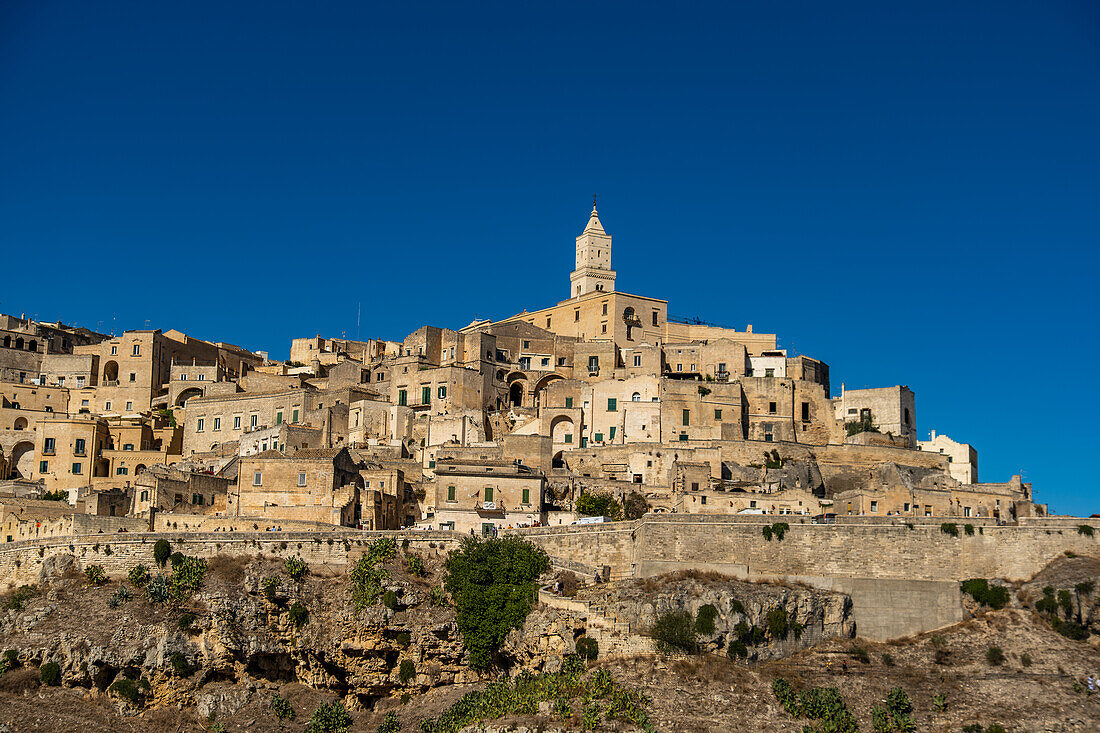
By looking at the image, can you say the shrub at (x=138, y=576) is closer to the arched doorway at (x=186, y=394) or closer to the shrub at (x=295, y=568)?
the shrub at (x=295, y=568)

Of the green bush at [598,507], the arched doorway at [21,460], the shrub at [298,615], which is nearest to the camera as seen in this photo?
the shrub at [298,615]

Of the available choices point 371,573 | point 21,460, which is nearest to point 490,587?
point 371,573

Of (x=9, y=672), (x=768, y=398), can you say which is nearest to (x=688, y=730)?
(x=9, y=672)

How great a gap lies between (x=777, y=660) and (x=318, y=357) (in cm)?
5709

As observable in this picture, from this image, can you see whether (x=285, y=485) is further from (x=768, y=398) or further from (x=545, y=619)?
(x=768, y=398)

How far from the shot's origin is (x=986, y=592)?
48.8 metres

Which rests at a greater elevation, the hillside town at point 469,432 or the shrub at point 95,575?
the hillside town at point 469,432

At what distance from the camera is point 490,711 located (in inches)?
1802

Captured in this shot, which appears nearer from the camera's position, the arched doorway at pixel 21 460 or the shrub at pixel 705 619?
the shrub at pixel 705 619

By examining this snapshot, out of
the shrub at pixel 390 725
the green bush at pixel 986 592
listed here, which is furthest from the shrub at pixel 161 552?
the green bush at pixel 986 592

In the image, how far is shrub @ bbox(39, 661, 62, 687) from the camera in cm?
4712

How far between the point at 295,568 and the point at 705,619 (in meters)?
16.9

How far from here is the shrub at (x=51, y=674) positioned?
47125 millimetres

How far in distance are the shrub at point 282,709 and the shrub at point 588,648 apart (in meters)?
11.2
